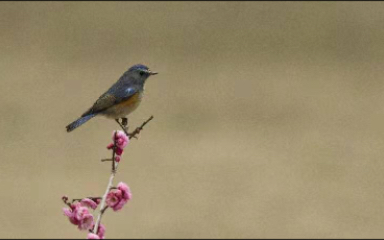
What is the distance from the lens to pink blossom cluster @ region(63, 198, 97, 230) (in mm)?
560

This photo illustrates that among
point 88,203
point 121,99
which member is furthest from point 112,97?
point 88,203

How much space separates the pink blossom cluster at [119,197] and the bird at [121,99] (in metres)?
0.08

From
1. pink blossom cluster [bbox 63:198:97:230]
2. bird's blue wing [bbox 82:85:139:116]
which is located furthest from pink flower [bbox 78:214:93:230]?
bird's blue wing [bbox 82:85:139:116]

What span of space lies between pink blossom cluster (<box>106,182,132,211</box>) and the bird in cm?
8

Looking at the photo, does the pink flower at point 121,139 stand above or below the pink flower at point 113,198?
above

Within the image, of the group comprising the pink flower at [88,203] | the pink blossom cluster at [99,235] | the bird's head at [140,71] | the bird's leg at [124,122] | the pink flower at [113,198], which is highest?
the bird's head at [140,71]

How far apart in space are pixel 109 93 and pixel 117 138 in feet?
0.31

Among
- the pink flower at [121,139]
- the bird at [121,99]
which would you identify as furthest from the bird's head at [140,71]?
the pink flower at [121,139]

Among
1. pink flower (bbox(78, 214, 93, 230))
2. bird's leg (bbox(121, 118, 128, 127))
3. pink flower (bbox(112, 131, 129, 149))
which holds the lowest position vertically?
pink flower (bbox(78, 214, 93, 230))

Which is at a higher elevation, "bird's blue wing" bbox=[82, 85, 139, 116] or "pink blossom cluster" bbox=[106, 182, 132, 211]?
"bird's blue wing" bbox=[82, 85, 139, 116]

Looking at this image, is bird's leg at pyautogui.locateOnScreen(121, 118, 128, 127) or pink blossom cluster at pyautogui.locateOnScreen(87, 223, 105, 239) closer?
pink blossom cluster at pyautogui.locateOnScreen(87, 223, 105, 239)

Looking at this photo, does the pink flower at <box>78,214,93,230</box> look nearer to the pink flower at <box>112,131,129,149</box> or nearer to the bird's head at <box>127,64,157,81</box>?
the pink flower at <box>112,131,129,149</box>

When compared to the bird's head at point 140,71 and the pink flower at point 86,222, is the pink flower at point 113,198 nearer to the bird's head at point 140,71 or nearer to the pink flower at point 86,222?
the pink flower at point 86,222

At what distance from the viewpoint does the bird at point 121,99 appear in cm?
63
